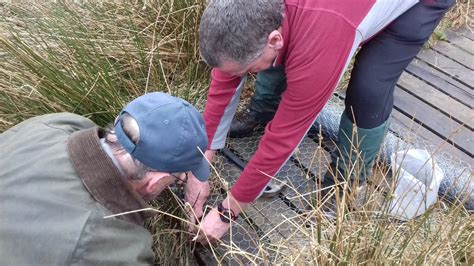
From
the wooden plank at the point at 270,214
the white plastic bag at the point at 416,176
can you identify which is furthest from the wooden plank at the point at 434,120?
the wooden plank at the point at 270,214

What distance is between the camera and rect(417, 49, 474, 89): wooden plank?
3092mm

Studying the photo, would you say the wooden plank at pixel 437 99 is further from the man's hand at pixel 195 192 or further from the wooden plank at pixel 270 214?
the man's hand at pixel 195 192

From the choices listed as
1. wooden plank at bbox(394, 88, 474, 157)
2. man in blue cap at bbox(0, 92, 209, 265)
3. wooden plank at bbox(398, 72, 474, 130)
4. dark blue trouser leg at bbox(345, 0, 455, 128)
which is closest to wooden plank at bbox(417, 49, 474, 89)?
wooden plank at bbox(398, 72, 474, 130)

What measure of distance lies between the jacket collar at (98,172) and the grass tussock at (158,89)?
257 millimetres

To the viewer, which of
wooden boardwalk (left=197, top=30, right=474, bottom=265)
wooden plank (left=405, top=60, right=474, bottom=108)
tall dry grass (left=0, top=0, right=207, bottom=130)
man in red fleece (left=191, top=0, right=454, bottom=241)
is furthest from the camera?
wooden plank (left=405, top=60, right=474, bottom=108)

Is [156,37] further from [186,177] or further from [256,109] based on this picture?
[186,177]

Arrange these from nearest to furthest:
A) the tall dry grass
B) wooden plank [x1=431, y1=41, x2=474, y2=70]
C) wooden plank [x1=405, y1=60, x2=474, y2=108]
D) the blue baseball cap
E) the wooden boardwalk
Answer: the blue baseball cap
the wooden boardwalk
the tall dry grass
wooden plank [x1=405, y1=60, x2=474, y2=108]
wooden plank [x1=431, y1=41, x2=474, y2=70]

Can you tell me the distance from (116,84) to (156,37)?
0.46 m

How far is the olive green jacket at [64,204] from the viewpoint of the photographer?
1.17 metres

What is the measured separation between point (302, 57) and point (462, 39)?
253cm

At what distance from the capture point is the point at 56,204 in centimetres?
120

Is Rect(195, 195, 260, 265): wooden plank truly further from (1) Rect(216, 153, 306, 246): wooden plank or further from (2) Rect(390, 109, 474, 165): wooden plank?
(2) Rect(390, 109, 474, 165): wooden plank

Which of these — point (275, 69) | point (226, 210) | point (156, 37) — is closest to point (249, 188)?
point (226, 210)

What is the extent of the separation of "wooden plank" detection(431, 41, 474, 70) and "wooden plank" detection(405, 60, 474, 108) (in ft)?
0.74
